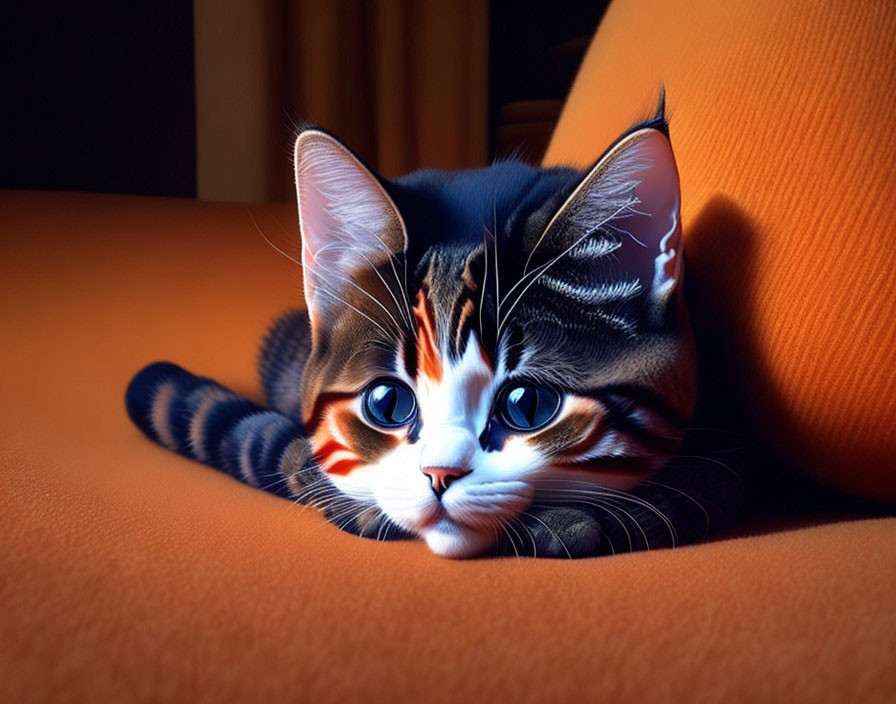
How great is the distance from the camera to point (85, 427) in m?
0.85

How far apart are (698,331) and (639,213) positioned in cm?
12

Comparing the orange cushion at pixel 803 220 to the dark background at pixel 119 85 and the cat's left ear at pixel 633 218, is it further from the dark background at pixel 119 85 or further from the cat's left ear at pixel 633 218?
the dark background at pixel 119 85

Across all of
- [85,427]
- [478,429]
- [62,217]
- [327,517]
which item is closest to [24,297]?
[62,217]

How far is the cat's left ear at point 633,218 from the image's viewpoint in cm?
55

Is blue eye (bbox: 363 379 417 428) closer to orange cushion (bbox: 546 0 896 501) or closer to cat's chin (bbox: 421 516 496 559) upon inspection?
cat's chin (bbox: 421 516 496 559)

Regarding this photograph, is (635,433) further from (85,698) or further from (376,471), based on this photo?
(85,698)

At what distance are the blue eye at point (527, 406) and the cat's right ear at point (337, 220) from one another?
0.16m

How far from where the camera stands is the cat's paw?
0.52 meters

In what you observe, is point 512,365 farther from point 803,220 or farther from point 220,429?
point 220,429

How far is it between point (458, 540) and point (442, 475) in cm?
4

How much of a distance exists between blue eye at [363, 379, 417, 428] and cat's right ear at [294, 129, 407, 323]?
99 mm

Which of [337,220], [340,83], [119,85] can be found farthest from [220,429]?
[119,85]

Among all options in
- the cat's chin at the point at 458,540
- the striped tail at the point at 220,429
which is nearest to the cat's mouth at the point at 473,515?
the cat's chin at the point at 458,540

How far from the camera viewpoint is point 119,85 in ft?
7.64
